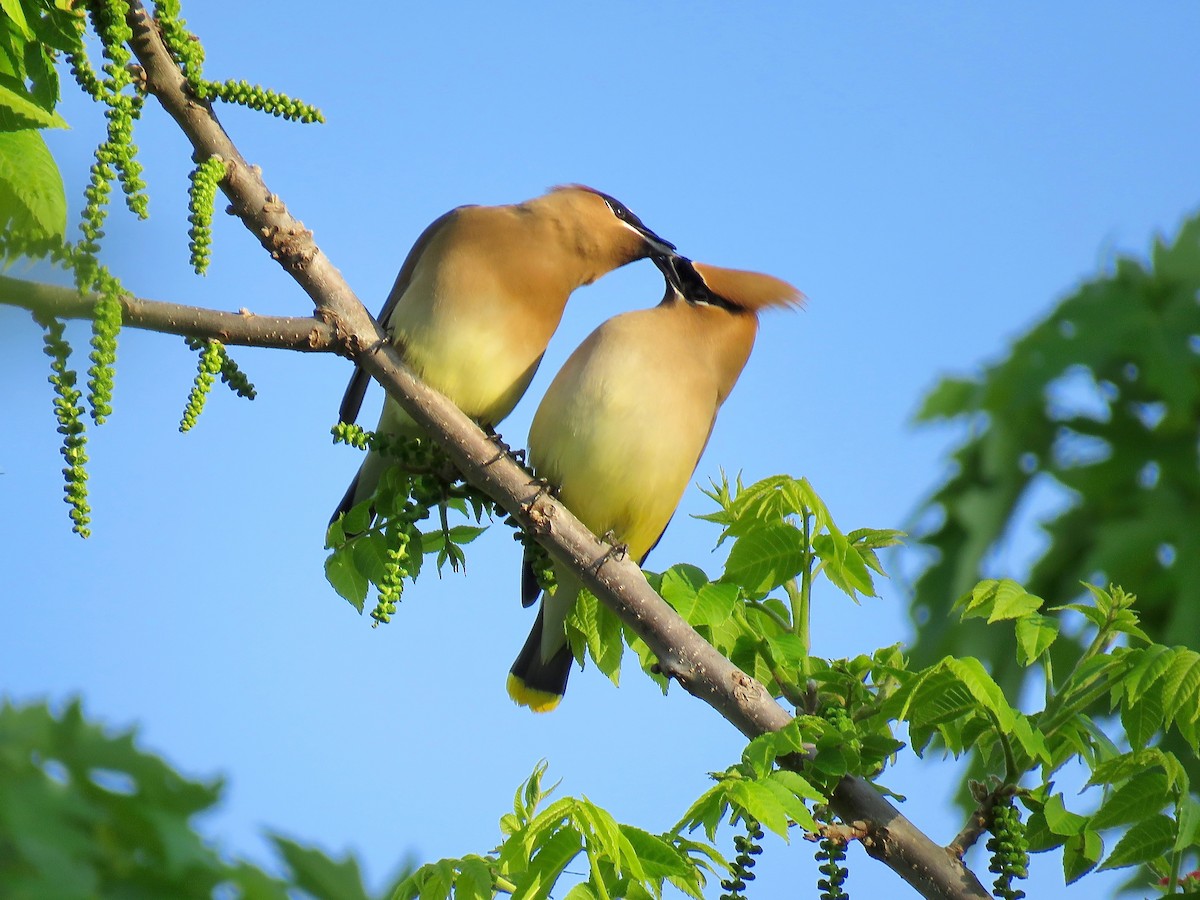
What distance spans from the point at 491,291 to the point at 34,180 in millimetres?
1607

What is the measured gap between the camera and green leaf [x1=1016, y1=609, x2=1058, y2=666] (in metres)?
2.71

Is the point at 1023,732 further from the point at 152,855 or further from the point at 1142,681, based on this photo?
the point at 152,855

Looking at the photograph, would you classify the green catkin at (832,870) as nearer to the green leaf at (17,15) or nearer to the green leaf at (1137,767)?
the green leaf at (1137,767)

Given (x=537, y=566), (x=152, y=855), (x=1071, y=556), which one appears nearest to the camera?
(x=152, y=855)

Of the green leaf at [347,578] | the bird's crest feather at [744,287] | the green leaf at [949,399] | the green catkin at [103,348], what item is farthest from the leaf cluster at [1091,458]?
the green catkin at [103,348]

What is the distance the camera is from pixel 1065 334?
7.20m

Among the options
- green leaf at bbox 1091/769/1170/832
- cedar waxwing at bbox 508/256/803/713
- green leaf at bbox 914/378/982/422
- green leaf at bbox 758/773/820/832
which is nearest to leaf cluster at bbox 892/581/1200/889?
green leaf at bbox 1091/769/1170/832

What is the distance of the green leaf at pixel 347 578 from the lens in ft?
11.5

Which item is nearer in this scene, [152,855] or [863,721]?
[152,855]

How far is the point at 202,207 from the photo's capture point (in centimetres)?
256

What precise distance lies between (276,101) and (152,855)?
2.02 meters

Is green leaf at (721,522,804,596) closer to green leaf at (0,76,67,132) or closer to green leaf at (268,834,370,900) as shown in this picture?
green leaf at (0,76,67,132)

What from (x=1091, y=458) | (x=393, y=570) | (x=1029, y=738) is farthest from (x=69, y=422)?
(x=1091, y=458)

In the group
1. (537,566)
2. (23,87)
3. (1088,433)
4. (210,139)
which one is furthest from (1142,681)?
(1088,433)
